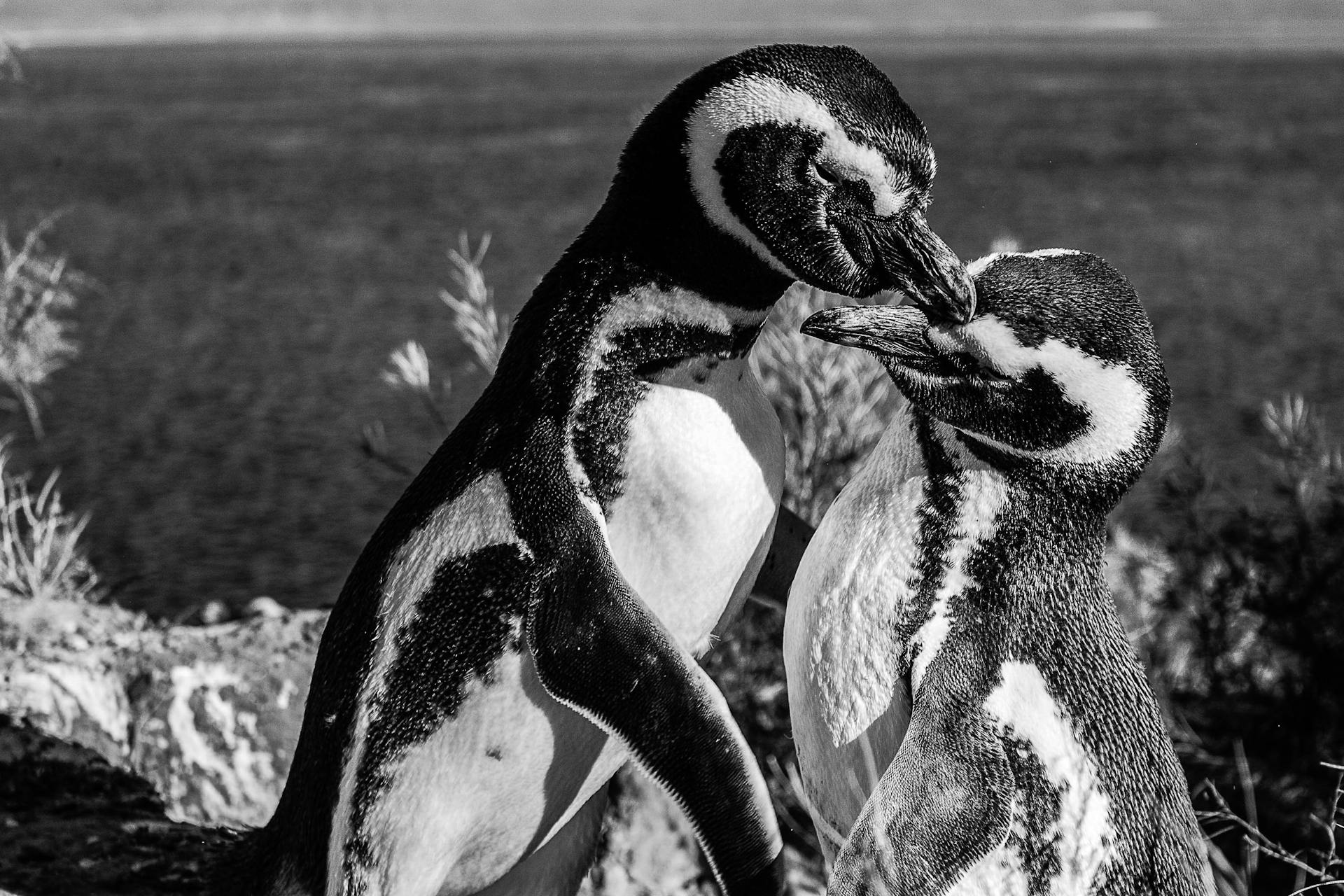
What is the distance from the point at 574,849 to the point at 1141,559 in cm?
309

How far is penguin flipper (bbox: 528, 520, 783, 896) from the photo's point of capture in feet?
7.47

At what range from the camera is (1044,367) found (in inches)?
89.2

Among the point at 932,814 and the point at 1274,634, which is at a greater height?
the point at 932,814

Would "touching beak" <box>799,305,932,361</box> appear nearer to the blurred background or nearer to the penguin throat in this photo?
the penguin throat

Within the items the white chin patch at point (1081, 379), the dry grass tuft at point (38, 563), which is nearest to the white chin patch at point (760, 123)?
the white chin patch at point (1081, 379)

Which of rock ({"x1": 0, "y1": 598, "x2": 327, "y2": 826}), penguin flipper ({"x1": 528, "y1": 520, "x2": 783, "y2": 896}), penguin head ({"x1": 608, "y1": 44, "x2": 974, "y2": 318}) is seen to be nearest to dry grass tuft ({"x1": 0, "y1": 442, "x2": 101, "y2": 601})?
rock ({"x1": 0, "y1": 598, "x2": 327, "y2": 826})

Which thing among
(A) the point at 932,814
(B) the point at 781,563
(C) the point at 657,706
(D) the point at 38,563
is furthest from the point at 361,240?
(A) the point at 932,814

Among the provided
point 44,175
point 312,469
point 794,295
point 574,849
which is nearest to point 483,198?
point 44,175

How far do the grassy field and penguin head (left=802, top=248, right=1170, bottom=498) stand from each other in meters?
2.82

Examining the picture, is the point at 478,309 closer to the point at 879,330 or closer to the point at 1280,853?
the point at 879,330

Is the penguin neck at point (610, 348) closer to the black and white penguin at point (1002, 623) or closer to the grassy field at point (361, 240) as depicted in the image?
the black and white penguin at point (1002, 623)

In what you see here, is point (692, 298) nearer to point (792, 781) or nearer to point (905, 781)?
point (905, 781)

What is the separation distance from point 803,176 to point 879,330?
276 mm

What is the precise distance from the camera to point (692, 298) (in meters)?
2.42
